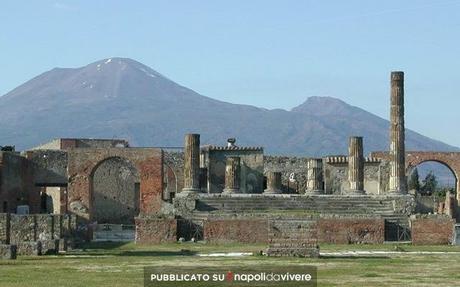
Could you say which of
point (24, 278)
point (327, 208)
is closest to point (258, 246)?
point (327, 208)

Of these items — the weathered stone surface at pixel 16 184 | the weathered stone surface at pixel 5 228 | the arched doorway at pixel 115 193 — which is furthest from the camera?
the arched doorway at pixel 115 193

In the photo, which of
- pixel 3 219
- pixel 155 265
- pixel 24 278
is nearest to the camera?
pixel 24 278

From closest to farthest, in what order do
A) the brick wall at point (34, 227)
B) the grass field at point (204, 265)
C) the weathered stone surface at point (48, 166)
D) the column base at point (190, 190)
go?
the grass field at point (204, 265) < the brick wall at point (34, 227) < the column base at point (190, 190) < the weathered stone surface at point (48, 166)

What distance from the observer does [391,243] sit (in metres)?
45.2

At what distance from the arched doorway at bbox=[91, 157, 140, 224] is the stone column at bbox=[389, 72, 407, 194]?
66.1 feet

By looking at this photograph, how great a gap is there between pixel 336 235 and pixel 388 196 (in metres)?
7.60

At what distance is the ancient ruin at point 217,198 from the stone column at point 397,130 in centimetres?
5

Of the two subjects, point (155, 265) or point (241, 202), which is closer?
point (155, 265)

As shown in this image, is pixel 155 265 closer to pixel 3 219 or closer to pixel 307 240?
pixel 307 240

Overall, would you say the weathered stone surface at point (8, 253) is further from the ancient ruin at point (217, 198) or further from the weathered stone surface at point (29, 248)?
the weathered stone surface at point (29, 248)

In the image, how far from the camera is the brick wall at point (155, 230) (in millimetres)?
46000

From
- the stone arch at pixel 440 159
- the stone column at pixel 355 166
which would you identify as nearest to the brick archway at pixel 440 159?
the stone arch at pixel 440 159

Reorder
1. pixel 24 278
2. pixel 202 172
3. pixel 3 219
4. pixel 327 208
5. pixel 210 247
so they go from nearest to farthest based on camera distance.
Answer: pixel 24 278
pixel 3 219
pixel 210 247
pixel 327 208
pixel 202 172

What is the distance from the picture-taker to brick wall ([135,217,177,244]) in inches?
1811
